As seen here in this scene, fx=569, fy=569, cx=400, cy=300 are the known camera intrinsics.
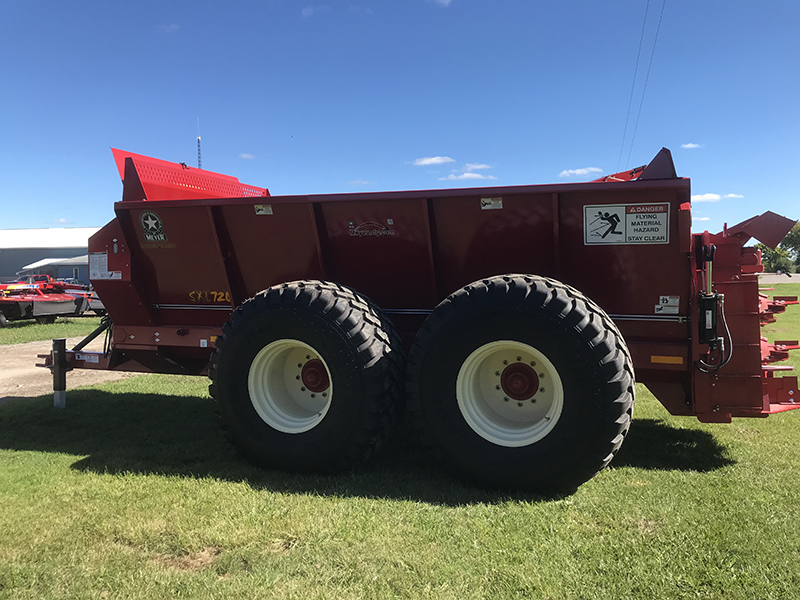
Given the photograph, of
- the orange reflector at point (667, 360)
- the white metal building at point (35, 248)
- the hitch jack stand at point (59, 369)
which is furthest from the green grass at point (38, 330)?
the white metal building at point (35, 248)

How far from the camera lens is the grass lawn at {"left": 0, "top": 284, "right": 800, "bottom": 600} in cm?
259

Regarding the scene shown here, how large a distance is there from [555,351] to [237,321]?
7.56 ft

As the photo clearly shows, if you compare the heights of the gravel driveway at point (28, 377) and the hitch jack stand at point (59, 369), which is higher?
the hitch jack stand at point (59, 369)

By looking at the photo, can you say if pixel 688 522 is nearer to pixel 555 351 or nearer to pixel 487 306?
pixel 555 351

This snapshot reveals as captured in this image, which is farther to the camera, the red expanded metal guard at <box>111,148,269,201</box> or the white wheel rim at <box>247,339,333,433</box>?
the red expanded metal guard at <box>111,148,269,201</box>

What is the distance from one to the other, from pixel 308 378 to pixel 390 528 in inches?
61.8

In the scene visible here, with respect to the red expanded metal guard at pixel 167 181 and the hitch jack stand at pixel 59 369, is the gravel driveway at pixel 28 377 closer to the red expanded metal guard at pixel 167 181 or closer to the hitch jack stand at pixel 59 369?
the hitch jack stand at pixel 59 369

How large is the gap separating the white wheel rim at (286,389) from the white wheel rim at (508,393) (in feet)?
3.45

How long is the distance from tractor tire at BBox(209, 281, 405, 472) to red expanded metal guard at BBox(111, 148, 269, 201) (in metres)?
1.91

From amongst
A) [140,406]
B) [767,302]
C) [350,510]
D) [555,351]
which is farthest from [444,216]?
[140,406]

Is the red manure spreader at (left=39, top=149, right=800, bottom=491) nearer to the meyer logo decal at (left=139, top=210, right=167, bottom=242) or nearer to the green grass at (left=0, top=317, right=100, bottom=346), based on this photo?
the meyer logo decal at (left=139, top=210, right=167, bottom=242)

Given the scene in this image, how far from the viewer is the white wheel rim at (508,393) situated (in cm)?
369

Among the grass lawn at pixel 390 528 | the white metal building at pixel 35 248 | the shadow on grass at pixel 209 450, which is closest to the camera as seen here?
the grass lawn at pixel 390 528

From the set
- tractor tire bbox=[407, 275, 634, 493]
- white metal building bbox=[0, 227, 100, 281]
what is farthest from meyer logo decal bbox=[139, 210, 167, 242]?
white metal building bbox=[0, 227, 100, 281]
